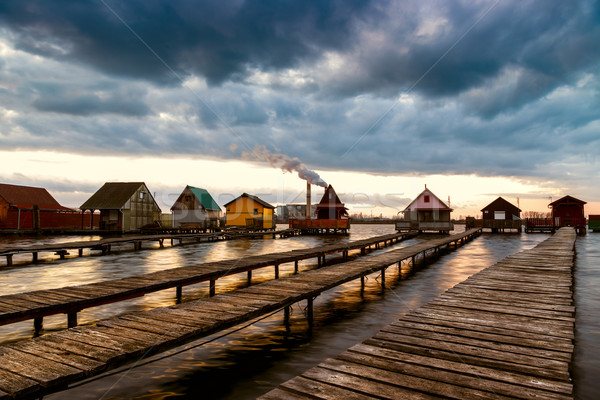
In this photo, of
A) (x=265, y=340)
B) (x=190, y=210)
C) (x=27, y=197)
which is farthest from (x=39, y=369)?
(x=27, y=197)

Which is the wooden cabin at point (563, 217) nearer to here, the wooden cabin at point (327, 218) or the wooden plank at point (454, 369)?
the wooden cabin at point (327, 218)

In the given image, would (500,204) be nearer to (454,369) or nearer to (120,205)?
(120,205)

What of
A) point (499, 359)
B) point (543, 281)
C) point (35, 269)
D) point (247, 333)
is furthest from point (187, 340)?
point (35, 269)

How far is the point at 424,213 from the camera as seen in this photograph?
57.5m

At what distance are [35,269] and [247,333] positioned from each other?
15.8m

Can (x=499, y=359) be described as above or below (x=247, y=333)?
above

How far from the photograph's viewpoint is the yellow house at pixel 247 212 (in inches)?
2286

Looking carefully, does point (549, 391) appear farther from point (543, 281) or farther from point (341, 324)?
point (543, 281)

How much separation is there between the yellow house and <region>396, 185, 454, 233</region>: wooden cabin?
20.9 metres

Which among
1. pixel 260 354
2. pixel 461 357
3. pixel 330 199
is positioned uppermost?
pixel 330 199

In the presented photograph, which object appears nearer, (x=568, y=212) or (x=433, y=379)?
(x=433, y=379)

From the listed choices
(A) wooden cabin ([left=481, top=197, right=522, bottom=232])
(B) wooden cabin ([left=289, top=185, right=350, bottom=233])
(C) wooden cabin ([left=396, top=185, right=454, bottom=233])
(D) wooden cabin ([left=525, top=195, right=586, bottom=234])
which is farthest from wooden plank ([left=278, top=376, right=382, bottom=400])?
(D) wooden cabin ([left=525, top=195, right=586, bottom=234])

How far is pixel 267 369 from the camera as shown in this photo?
618 centimetres

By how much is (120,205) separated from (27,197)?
16.9m
